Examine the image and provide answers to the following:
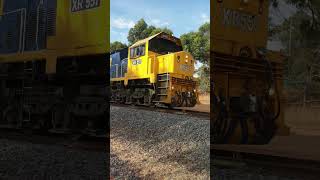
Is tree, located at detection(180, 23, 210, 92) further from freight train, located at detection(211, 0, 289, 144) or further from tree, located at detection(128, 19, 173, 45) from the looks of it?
freight train, located at detection(211, 0, 289, 144)

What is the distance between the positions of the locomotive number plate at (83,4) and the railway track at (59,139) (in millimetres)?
1437

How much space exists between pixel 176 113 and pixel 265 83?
603 centimetres

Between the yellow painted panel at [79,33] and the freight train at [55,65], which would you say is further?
the freight train at [55,65]

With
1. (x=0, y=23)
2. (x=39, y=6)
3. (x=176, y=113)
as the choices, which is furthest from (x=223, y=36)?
(x=176, y=113)

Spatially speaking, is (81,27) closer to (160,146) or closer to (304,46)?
(304,46)

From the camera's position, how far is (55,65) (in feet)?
15.9

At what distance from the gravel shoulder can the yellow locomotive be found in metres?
1.04

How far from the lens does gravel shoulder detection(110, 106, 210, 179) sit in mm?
6704

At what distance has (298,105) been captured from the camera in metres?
3.74

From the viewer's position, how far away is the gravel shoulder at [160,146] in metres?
6.70

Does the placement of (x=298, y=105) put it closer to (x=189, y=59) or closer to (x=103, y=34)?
(x=103, y=34)

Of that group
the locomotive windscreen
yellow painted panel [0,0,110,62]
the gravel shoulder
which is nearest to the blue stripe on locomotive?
the locomotive windscreen

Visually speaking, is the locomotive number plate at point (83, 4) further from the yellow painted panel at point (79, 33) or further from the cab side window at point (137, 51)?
the cab side window at point (137, 51)

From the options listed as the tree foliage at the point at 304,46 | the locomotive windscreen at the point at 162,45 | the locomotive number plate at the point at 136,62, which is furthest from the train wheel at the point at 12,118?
the locomotive number plate at the point at 136,62
